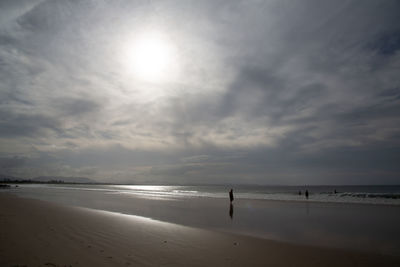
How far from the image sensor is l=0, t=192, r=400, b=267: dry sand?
22.8ft

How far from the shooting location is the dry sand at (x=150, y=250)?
6.96 m

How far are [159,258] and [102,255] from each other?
186cm

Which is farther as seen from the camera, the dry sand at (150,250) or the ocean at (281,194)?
the ocean at (281,194)

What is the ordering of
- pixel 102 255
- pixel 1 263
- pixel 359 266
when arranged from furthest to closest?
pixel 359 266, pixel 102 255, pixel 1 263

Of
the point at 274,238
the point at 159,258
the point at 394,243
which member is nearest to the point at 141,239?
the point at 159,258

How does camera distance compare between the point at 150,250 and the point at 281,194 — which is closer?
the point at 150,250

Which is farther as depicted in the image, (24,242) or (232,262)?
(24,242)

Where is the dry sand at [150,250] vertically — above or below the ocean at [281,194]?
above

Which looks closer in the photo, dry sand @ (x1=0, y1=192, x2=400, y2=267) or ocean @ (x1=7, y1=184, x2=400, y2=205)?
dry sand @ (x1=0, y1=192, x2=400, y2=267)

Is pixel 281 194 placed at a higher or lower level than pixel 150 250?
lower

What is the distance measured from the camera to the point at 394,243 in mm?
10953

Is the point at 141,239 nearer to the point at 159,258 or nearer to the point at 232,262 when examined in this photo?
the point at 159,258

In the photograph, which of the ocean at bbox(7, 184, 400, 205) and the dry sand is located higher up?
the dry sand

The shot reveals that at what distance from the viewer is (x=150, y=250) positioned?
8.30 m
